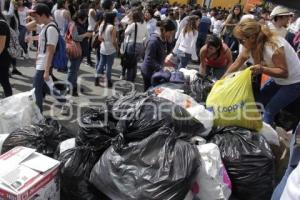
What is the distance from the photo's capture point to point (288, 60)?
3258 mm

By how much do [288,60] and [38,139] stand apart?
2287 mm

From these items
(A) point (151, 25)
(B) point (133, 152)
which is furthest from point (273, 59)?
(A) point (151, 25)

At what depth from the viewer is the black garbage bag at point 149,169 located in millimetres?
2119

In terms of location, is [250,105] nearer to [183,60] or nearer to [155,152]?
[155,152]

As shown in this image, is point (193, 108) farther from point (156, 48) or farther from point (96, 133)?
point (156, 48)

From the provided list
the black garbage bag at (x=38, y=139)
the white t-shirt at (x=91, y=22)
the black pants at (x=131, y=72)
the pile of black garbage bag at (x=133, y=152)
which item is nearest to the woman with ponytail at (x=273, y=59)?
the pile of black garbage bag at (x=133, y=152)

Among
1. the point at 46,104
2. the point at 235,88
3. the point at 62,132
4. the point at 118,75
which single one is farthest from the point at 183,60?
the point at 62,132

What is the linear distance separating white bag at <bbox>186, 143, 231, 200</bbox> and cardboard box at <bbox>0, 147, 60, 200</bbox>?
866mm

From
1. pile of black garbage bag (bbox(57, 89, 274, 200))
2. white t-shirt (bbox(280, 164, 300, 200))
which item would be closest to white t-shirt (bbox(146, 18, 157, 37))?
pile of black garbage bag (bbox(57, 89, 274, 200))

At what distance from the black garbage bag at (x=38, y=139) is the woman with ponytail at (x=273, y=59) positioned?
1.78 meters

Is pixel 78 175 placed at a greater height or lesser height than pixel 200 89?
lesser

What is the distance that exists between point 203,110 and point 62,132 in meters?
1.15

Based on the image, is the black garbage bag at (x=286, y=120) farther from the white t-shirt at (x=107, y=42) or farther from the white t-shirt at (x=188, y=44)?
the white t-shirt at (x=107, y=42)

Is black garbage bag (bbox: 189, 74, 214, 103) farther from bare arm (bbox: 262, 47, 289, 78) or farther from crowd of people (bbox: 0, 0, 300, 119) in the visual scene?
bare arm (bbox: 262, 47, 289, 78)
